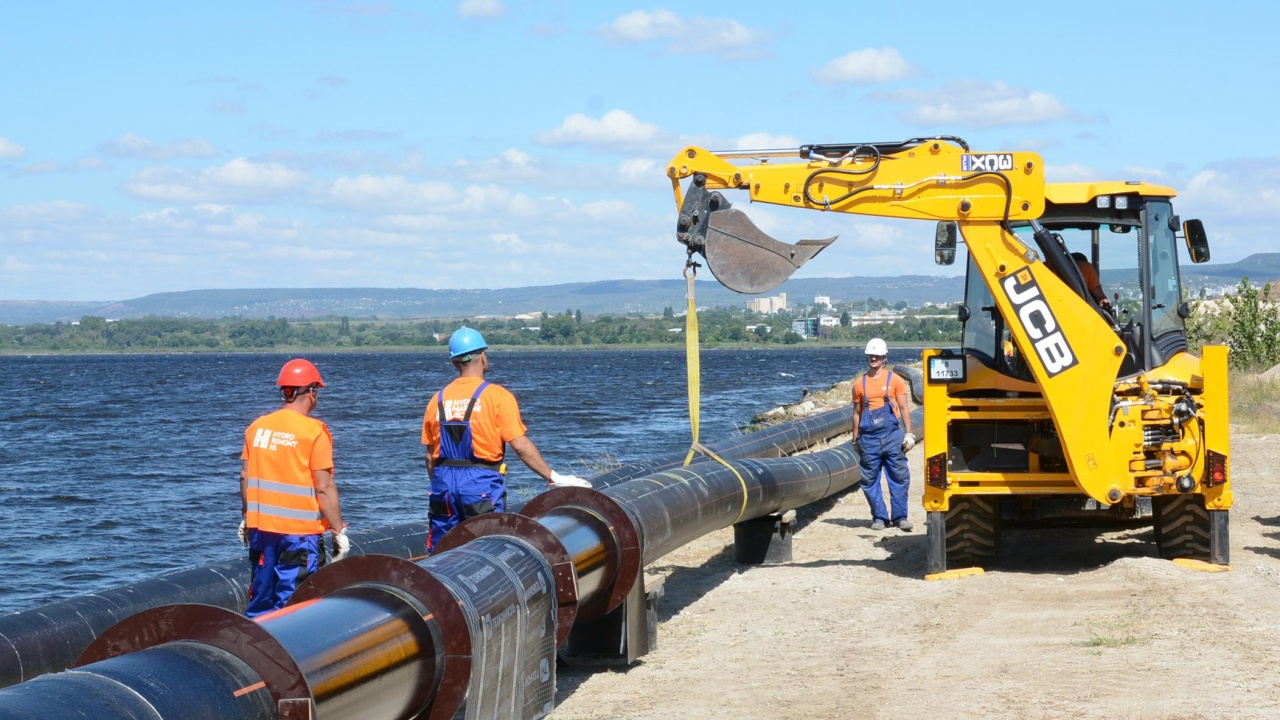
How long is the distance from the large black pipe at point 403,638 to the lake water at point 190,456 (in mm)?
9251

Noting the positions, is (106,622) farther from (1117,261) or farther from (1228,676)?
(1117,261)

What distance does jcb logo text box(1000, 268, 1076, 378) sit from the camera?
997 cm

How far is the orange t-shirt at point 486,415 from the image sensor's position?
27.0 feet

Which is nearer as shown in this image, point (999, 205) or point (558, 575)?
point (558, 575)

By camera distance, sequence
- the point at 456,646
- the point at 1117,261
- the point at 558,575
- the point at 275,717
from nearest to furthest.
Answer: the point at 275,717
the point at 456,646
the point at 558,575
the point at 1117,261

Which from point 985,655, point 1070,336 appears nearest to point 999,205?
point 1070,336

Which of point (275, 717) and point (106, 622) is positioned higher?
point (275, 717)

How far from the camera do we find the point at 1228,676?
7523 millimetres

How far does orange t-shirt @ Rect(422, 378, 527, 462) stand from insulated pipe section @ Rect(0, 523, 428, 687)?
6.48 ft

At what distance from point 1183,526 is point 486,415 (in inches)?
223

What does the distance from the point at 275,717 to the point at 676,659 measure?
14.6 feet

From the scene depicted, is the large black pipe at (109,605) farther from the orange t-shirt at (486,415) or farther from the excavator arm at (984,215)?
the excavator arm at (984,215)

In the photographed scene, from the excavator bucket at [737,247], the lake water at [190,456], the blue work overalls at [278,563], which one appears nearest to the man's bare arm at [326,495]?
the blue work overalls at [278,563]

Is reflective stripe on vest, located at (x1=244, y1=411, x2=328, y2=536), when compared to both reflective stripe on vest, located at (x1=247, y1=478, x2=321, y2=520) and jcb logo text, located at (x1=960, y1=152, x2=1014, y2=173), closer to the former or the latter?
reflective stripe on vest, located at (x1=247, y1=478, x2=321, y2=520)
